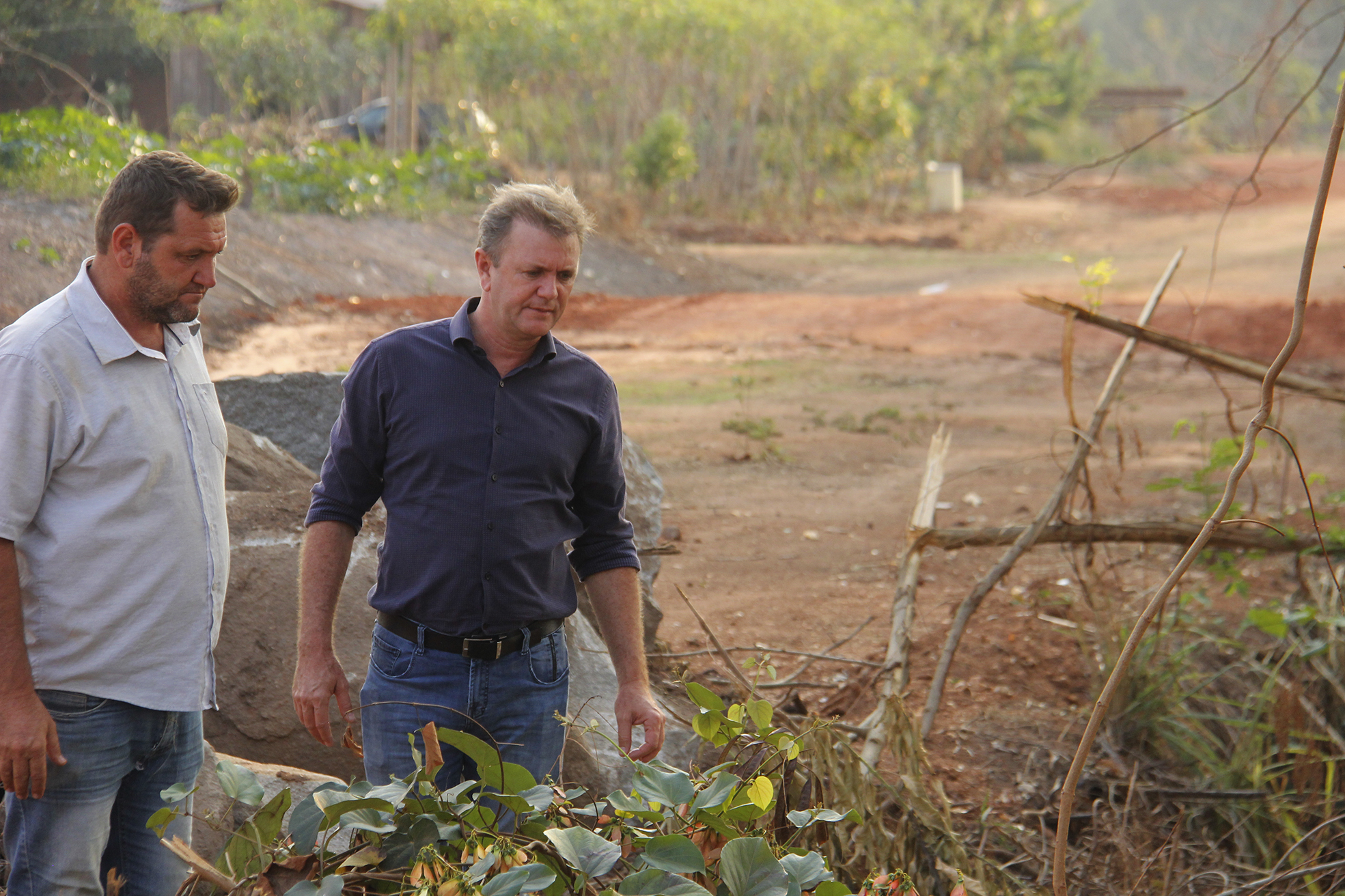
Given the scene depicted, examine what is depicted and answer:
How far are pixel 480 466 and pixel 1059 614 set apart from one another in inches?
156

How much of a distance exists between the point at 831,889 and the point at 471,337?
1457mm

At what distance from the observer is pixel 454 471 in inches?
88.9

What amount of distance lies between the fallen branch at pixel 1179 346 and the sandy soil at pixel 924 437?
0.69 ft

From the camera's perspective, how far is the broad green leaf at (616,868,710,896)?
1050 mm

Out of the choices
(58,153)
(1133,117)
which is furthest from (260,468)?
(1133,117)

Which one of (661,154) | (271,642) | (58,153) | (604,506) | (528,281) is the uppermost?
(661,154)

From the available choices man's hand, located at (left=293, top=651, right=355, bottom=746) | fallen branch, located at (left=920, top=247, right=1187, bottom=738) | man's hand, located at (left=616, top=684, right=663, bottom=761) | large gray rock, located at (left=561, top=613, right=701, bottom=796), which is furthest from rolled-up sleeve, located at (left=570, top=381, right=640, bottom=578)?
fallen branch, located at (left=920, top=247, right=1187, bottom=738)

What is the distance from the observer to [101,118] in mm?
11805

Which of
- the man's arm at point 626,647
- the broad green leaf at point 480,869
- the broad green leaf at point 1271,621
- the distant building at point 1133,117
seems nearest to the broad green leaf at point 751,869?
the broad green leaf at point 480,869

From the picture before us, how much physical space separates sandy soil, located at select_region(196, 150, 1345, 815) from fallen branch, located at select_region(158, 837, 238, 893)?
107 inches

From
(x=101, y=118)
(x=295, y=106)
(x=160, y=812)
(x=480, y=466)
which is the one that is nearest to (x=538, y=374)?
(x=480, y=466)

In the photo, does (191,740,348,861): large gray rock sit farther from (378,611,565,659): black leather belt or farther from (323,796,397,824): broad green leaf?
(323,796,397,824): broad green leaf

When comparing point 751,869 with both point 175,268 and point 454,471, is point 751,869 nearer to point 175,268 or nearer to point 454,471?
point 454,471

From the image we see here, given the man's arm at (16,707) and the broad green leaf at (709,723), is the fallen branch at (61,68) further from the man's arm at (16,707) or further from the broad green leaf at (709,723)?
the broad green leaf at (709,723)
